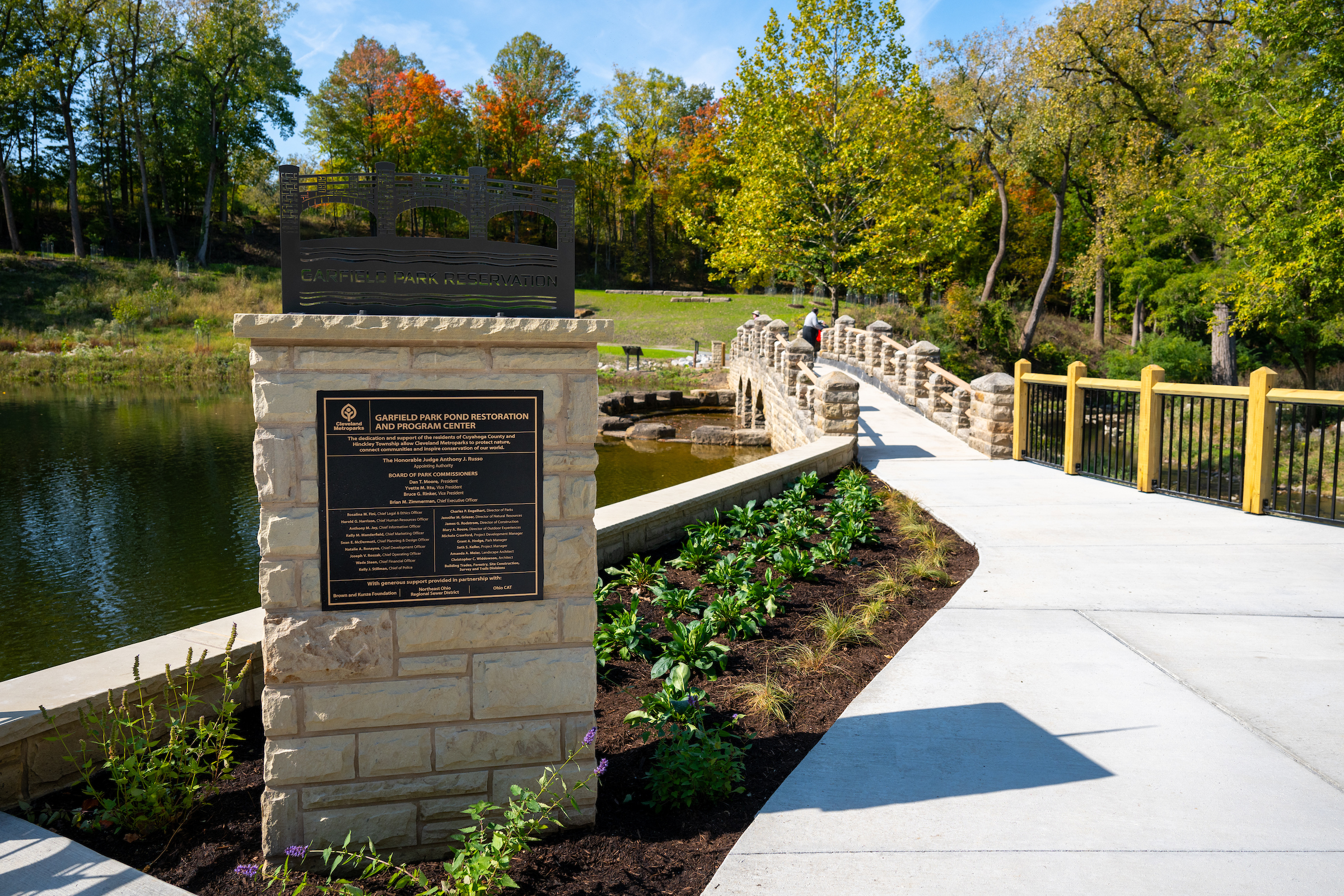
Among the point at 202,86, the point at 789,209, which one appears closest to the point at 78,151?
the point at 202,86

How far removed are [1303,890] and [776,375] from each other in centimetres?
1892

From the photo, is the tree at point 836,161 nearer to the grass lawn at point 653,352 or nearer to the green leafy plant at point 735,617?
the grass lawn at point 653,352

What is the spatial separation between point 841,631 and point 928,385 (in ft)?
52.4

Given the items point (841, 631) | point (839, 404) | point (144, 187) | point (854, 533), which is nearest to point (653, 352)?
point (839, 404)

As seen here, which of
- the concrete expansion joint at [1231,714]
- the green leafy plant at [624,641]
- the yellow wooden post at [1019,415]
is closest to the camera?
the concrete expansion joint at [1231,714]

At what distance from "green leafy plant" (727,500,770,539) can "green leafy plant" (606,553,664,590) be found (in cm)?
133

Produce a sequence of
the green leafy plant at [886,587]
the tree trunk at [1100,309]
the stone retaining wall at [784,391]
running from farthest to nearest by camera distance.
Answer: the tree trunk at [1100,309] → the stone retaining wall at [784,391] → the green leafy plant at [886,587]

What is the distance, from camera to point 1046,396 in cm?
1250

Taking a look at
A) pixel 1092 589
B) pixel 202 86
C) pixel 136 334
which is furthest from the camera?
pixel 202 86

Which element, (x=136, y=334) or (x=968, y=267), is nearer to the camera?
(x=136, y=334)

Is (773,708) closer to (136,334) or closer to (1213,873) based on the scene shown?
(1213,873)

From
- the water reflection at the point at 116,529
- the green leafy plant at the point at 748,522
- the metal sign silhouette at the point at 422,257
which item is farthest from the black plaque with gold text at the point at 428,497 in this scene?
the water reflection at the point at 116,529

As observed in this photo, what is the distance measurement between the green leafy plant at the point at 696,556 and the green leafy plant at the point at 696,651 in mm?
1804

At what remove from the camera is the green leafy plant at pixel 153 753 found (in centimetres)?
328
